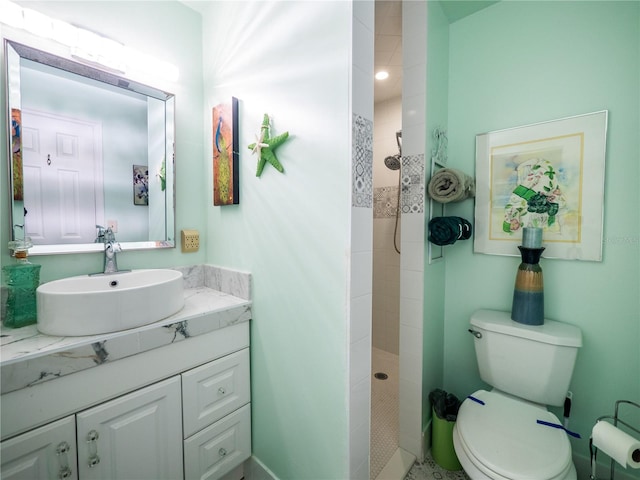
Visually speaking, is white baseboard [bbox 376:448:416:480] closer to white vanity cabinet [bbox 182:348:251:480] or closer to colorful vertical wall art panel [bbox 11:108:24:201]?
white vanity cabinet [bbox 182:348:251:480]

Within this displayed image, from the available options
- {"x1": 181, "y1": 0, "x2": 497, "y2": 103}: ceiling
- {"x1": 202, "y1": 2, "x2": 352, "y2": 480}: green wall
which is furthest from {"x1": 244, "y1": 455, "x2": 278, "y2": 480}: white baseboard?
{"x1": 181, "y1": 0, "x2": 497, "y2": 103}: ceiling

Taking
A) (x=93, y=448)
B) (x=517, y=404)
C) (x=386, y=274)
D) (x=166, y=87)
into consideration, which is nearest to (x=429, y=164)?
(x=517, y=404)

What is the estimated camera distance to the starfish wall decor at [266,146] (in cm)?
104

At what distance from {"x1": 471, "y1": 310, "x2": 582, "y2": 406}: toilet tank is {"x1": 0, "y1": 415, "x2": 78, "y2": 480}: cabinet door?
5.53ft

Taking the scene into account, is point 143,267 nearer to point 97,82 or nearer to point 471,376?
point 97,82

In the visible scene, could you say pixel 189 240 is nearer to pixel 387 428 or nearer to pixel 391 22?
pixel 387 428

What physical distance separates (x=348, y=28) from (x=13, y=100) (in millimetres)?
1262

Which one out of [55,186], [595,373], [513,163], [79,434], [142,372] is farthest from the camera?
[513,163]

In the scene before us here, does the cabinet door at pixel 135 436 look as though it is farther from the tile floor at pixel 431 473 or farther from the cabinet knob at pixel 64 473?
the tile floor at pixel 431 473

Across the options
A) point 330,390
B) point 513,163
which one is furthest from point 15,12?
point 513,163

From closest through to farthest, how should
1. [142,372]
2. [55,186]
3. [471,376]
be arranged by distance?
[142,372], [55,186], [471,376]

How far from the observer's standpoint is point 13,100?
1.00 metres

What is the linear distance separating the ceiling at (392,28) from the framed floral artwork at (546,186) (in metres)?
0.72

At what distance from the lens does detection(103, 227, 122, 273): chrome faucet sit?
3.91 feet
